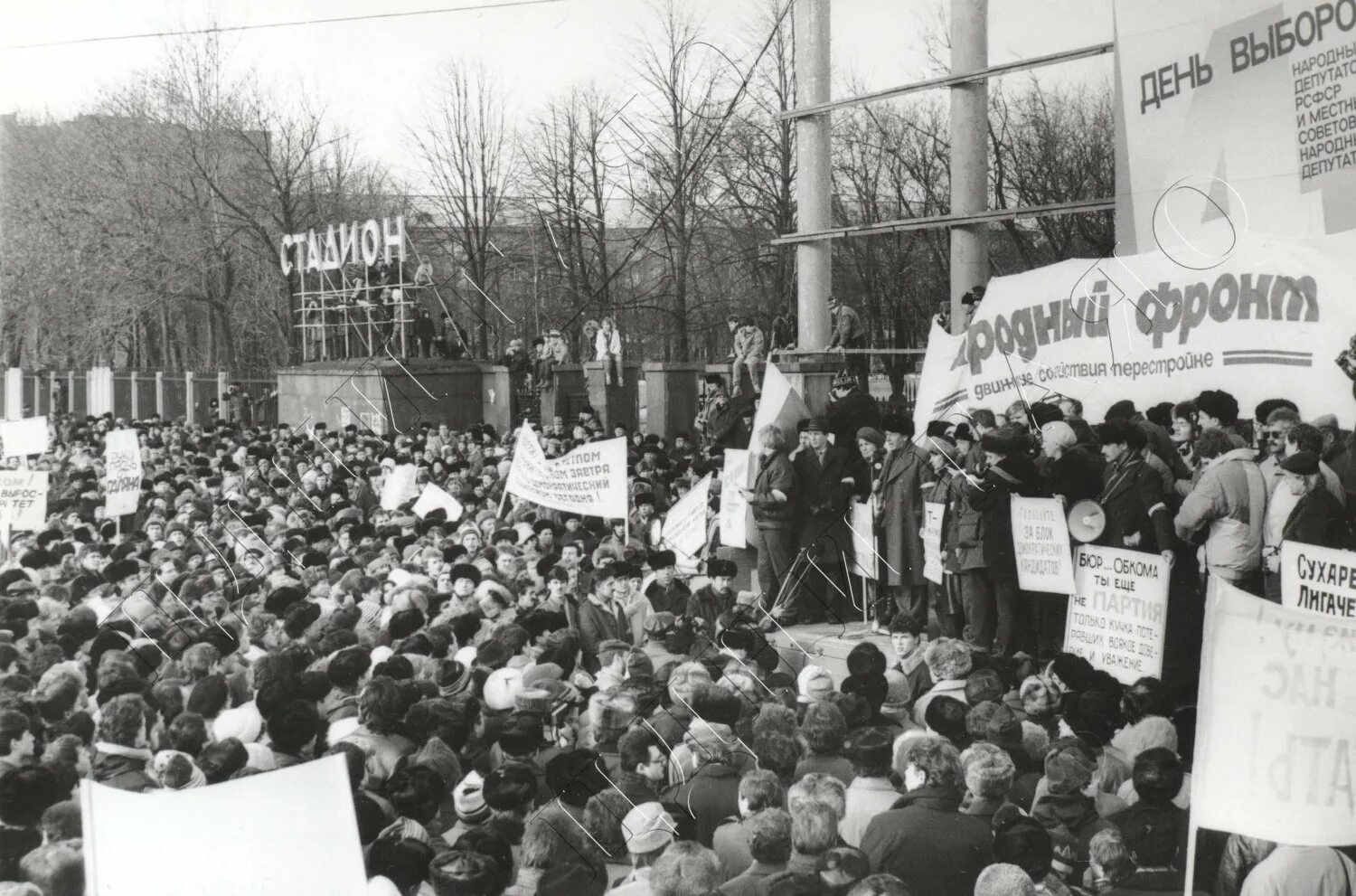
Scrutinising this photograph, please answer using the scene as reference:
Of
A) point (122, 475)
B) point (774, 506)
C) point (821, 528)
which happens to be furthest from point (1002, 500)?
point (122, 475)

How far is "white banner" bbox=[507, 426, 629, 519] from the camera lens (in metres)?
10.6

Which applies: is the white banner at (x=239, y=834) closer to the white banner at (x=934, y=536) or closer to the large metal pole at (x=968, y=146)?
the white banner at (x=934, y=536)

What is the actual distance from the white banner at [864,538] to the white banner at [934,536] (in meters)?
0.58

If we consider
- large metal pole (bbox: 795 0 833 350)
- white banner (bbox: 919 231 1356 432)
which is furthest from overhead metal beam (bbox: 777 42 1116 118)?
white banner (bbox: 919 231 1356 432)

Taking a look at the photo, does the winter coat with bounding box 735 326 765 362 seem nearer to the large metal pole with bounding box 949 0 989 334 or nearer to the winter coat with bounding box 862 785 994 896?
the large metal pole with bounding box 949 0 989 334

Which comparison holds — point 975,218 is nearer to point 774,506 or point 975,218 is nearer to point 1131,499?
point 774,506

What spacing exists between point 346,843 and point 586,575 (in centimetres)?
407

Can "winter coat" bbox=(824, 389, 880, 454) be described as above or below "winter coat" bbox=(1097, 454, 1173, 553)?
above

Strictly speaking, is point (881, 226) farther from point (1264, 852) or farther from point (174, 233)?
point (174, 233)

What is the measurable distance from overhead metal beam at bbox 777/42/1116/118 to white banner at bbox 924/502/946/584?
3.11 metres

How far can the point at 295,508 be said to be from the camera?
15344 millimetres

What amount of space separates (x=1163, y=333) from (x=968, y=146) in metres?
3.60

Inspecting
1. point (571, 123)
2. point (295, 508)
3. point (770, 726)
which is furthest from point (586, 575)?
point (571, 123)

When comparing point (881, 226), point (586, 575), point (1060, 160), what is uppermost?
point (1060, 160)
